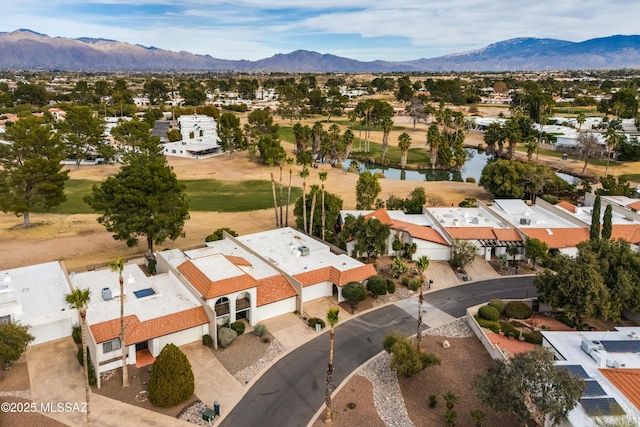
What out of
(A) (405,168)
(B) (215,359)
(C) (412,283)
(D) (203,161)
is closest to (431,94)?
(A) (405,168)

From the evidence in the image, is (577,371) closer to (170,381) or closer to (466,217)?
(170,381)

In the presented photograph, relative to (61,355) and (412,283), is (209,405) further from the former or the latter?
(412,283)

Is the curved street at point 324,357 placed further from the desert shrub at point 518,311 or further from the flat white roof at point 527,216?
the flat white roof at point 527,216

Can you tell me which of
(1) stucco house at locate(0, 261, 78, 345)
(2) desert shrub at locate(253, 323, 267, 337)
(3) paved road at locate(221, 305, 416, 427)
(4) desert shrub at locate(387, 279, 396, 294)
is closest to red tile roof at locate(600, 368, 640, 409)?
(3) paved road at locate(221, 305, 416, 427)

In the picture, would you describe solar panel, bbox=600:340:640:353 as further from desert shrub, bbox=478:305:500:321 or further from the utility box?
the utility box

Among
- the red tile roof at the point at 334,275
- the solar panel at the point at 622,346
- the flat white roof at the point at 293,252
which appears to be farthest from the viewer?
the flat white roof at the point at 293,252

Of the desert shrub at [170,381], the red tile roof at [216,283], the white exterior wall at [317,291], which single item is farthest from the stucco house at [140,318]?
the white exterior wall at [317,291]

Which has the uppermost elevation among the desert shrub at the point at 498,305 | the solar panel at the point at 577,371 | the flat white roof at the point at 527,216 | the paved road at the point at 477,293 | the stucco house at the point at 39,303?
the flat white roof at the point at 527,216
